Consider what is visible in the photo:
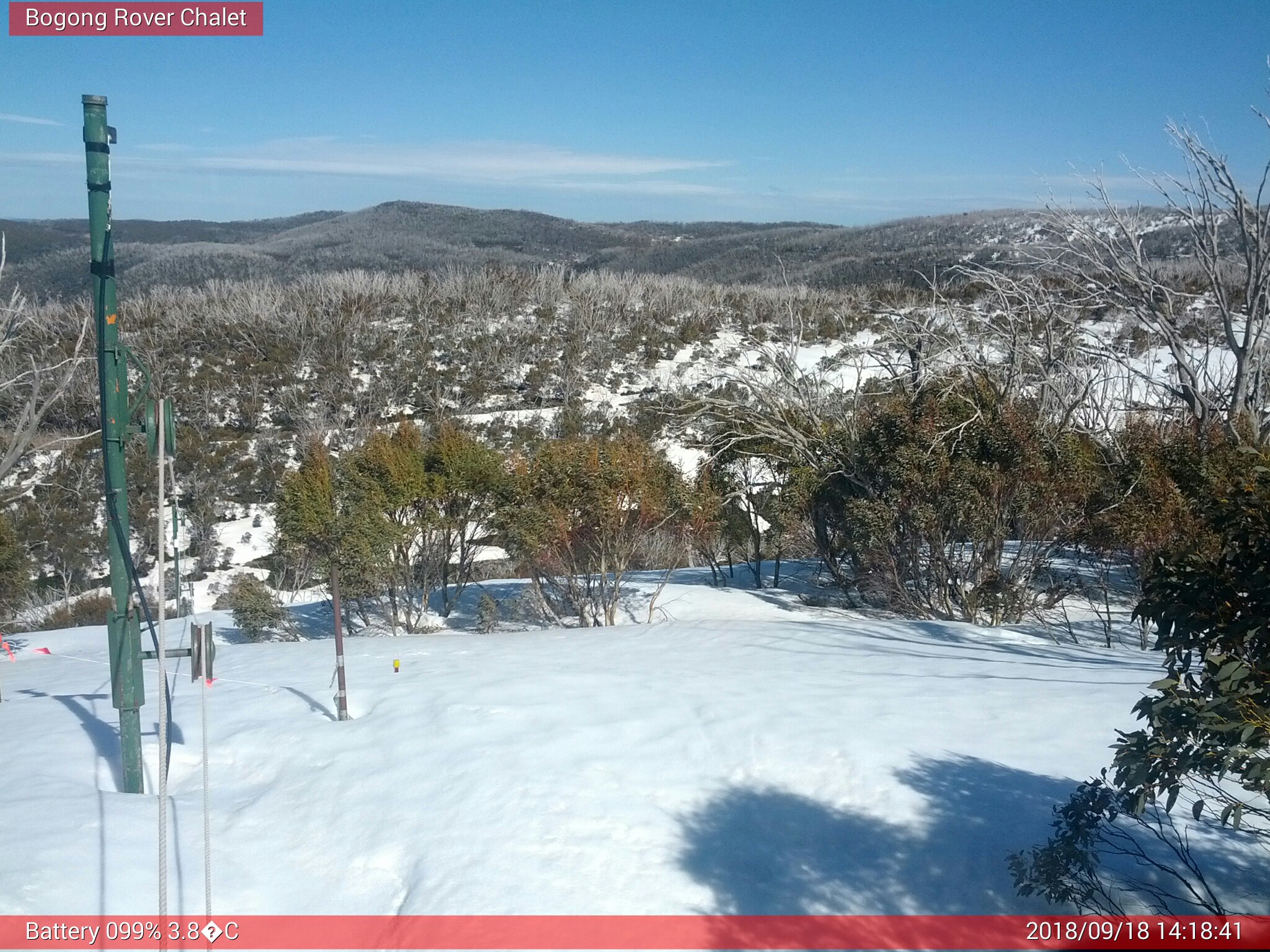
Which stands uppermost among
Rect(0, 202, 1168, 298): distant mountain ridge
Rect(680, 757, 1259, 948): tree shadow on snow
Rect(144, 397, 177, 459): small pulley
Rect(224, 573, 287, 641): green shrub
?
Rect(0, 202, 1168, 298): distant mountain ridge

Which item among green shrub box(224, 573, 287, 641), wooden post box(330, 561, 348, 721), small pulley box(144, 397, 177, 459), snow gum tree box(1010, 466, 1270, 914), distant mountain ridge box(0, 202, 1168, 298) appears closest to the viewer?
snow gum tree box(1010, 466, 1270, 914)

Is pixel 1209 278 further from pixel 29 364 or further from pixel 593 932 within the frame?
pixel 29 364

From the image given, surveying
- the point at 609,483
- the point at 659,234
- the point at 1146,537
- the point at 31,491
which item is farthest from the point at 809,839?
the point at 659,234

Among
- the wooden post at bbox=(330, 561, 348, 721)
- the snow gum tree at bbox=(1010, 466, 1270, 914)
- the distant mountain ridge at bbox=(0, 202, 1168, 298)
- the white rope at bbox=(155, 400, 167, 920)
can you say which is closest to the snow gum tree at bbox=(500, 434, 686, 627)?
the wooden post at bbox=(330, 561, 348, 721)

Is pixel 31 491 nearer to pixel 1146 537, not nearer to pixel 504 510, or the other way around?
pixel 504 510

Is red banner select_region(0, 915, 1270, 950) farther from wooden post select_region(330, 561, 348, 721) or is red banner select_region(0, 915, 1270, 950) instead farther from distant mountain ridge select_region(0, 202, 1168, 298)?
distant mountain ridge select_region(0, 202, 1168, 298)

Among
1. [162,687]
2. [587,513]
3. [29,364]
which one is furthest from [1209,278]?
[29,364]

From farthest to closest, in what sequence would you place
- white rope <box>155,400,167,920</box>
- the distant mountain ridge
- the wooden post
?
the distant mountain ridge < the wooden post < white rope <box>155,400,167,920</box>
